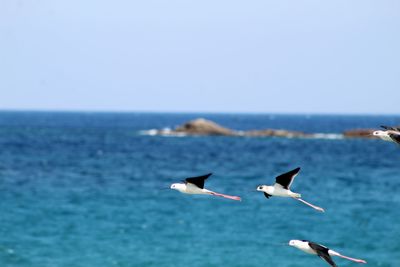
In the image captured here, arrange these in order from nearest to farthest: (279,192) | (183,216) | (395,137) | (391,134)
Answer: (395,137)
(391,134)
(279,192)
(183,216)

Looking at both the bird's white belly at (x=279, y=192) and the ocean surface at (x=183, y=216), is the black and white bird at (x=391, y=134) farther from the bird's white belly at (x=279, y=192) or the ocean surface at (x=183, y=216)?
the ocean surface at (x=183, y=216)

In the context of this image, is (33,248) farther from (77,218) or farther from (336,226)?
(336,226)

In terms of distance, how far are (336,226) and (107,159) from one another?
73194 millimetres

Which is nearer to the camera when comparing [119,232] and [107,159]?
[119,232]

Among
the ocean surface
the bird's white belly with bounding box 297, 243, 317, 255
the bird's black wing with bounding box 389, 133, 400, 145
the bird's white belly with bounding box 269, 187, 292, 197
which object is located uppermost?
the bird's black wing with bounding box 389, 133, 400, 145

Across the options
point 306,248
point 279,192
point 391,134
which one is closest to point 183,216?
point 279,192

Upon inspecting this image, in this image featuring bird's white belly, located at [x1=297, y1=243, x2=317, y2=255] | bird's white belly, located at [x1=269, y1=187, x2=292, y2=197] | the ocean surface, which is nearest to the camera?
bird's white belly, located at [x1=297, y1=243, x2=317, y2=255]

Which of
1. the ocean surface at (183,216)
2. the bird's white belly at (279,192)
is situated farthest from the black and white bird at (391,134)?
the ocean surface at (183,216)

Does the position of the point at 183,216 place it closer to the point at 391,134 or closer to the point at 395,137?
the point at 391,134

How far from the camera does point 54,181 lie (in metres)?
93.9

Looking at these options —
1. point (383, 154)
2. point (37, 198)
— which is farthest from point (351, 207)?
point (383, 154)

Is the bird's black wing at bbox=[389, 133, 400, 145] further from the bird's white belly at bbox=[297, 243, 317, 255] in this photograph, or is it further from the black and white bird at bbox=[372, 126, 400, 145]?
the bird's white belly at bbox=[297, 243, 317, 255]

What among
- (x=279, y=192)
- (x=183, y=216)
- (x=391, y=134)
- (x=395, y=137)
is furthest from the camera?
(x=183, y=216)

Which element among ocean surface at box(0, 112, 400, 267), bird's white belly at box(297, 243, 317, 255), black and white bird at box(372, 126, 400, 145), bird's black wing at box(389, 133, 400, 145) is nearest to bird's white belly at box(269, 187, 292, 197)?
bird's white belly at box(297, 243, 317, 255)
